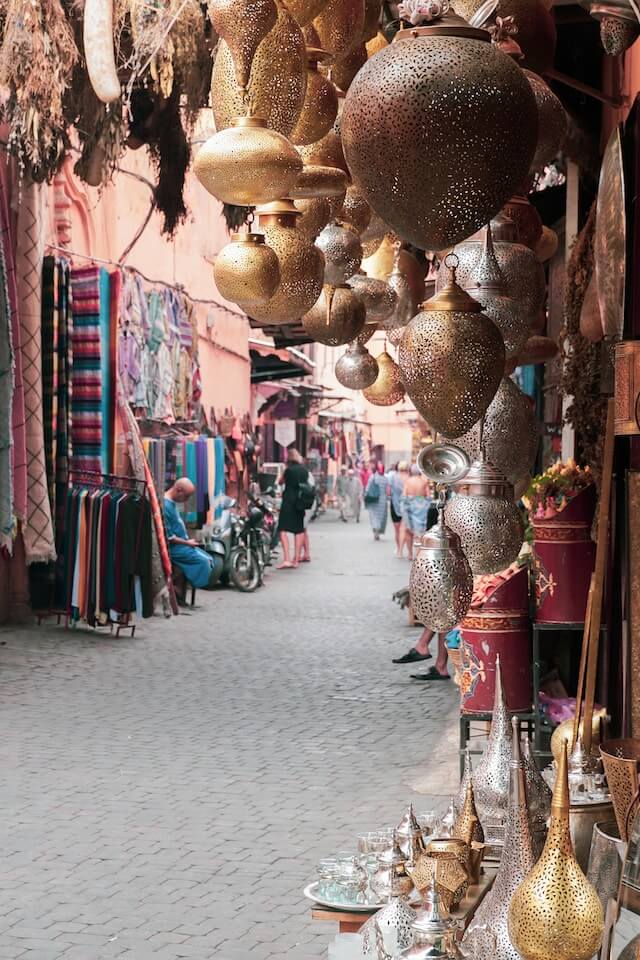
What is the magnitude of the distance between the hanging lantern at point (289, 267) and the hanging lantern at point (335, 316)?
52 centimetres

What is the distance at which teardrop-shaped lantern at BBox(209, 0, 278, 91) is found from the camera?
1698mm

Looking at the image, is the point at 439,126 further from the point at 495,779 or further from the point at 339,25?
the point at 495,779

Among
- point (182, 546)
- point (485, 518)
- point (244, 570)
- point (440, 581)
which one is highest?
point (485, 518)

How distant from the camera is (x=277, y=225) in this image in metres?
2.02

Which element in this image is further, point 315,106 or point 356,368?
point 356,368

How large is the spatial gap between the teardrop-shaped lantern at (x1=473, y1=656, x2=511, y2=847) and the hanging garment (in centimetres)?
766

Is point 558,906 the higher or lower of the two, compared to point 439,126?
lower

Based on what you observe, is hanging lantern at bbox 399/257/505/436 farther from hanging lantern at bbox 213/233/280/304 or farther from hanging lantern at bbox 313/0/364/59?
hanging lantern at bbox 313/0/364/59

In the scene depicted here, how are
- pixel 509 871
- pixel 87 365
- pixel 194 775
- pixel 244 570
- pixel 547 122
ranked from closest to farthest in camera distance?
1. pixel 547 122
2. pixel 509 871
3. pixel 194 775
4. pixel 87 365
5. pixel 244 570

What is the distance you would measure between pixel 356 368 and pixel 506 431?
1.09 meters

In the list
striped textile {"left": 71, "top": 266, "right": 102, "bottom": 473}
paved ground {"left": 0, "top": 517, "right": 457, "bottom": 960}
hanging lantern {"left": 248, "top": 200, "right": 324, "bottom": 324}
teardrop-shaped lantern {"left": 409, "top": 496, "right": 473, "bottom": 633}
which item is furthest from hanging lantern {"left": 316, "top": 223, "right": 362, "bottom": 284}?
striped textile {"left": 71, "top": 266, "right": 102, "bottom": 473}

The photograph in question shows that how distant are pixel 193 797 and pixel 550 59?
4.57 m

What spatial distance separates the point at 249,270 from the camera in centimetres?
186

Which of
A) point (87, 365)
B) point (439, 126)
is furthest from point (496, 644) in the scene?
point (87, 365)
